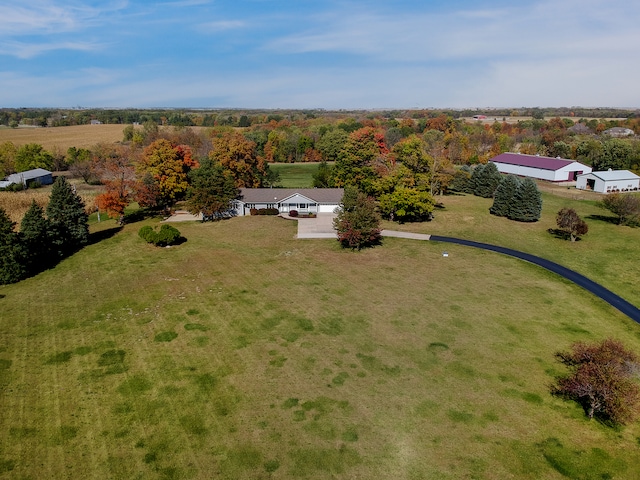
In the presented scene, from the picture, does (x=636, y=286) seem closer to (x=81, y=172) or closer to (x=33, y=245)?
(x=33, y=245)

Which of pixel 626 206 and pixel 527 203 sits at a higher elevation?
pixel 626 206

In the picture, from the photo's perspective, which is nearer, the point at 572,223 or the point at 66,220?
the point at 66,220

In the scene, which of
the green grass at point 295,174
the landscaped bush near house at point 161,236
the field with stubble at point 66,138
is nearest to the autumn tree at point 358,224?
the landscaped bush near house at point 161,236

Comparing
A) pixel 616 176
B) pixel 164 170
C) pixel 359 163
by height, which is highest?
pixel 359 163

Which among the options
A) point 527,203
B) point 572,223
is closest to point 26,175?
point 527,203

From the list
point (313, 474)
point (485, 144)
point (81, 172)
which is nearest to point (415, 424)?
point (313, 474)

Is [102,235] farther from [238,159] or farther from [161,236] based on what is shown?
[238,159]
